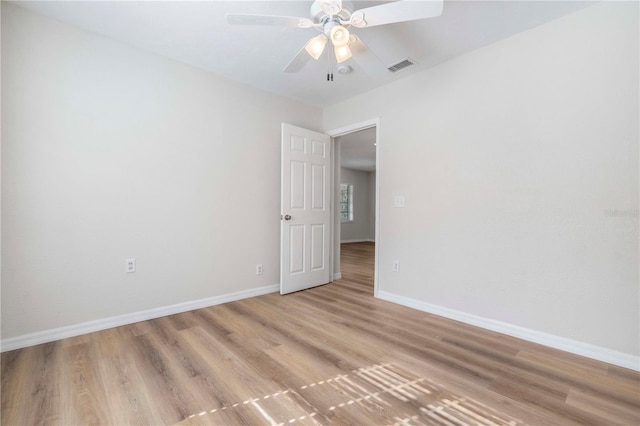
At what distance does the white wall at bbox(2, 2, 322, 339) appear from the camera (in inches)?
81.0

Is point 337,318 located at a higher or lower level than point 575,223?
lower

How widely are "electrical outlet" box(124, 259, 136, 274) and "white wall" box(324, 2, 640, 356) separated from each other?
2628mm

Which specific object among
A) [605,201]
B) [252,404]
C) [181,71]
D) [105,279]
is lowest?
[252,404]

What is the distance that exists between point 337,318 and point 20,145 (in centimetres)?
284

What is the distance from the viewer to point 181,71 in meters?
2.80

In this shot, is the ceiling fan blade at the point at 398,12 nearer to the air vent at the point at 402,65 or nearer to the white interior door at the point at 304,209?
the air vent at the point at 402,65

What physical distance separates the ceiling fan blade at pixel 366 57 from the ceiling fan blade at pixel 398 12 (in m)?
0.12

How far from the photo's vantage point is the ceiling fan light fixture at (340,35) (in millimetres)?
1723

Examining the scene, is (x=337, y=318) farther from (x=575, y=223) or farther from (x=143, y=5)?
(x=143, y=5)

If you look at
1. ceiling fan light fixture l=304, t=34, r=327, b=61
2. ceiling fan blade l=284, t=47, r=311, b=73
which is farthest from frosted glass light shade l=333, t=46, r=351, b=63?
ceiling fan blade l=284, t=47, r=311, b=73

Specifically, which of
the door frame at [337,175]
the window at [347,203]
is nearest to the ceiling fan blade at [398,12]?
the door frame at [337,175]

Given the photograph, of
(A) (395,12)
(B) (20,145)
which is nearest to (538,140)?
(A) (395,12)

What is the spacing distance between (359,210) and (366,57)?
25.5ft

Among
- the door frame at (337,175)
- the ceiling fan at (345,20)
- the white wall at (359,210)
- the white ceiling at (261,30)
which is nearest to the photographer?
the ceiling fan at (345,20)
